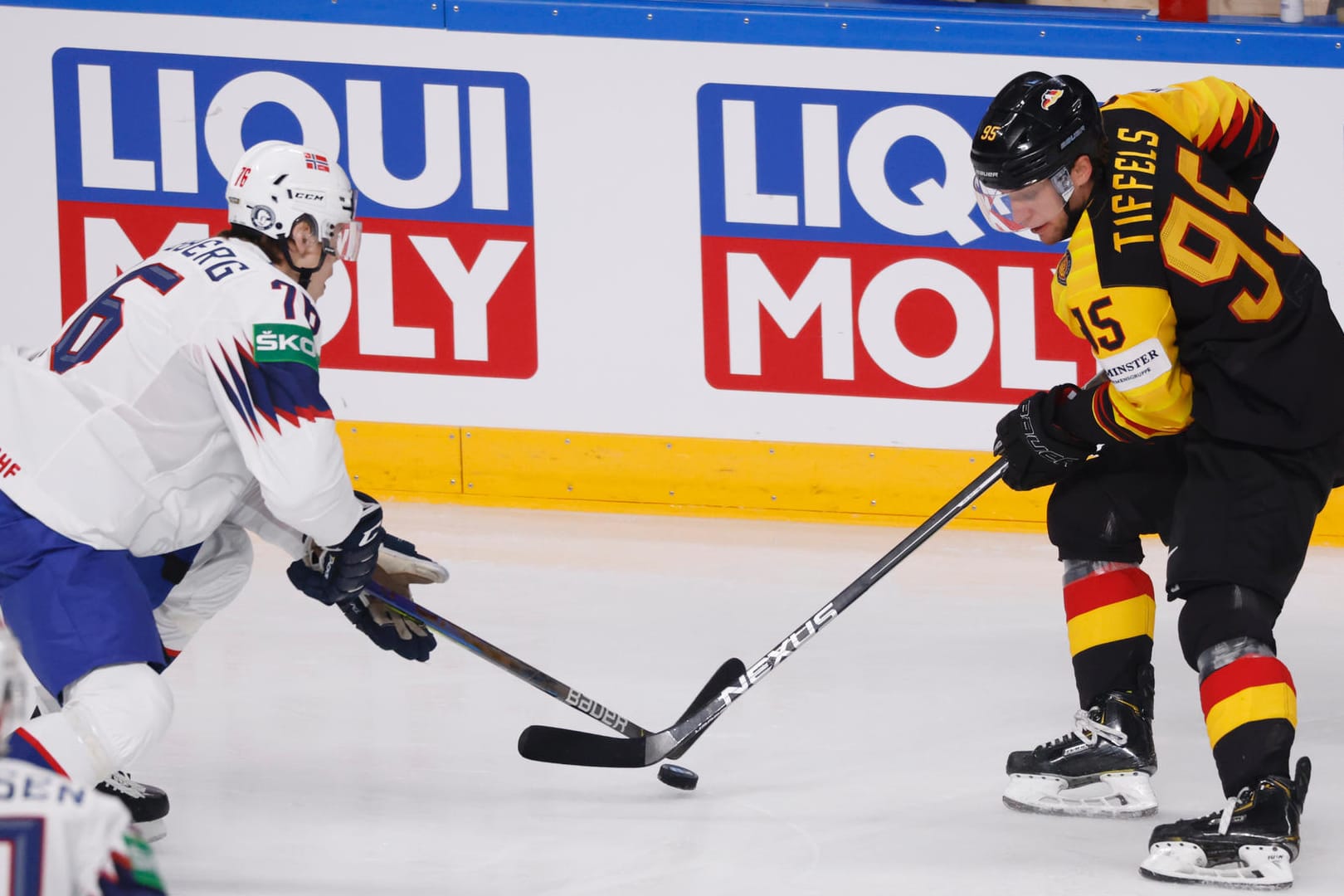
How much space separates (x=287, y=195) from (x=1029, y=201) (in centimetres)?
118

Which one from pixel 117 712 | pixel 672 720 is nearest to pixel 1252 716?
pixel 672 720

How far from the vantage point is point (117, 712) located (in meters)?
3.04

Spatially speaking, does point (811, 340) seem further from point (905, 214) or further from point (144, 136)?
point (144, 136)

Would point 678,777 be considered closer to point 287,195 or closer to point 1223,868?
point 1223,868

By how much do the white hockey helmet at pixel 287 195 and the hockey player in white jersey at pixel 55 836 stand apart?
1503mm

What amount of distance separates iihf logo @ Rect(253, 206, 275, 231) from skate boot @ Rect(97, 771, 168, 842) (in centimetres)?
98

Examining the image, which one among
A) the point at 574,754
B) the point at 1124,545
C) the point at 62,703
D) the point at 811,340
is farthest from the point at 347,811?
the point at 811,340

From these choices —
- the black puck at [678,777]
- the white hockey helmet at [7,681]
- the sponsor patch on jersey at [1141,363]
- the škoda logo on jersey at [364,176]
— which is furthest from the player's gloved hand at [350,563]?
the škoda logo on jersey at [364,176]

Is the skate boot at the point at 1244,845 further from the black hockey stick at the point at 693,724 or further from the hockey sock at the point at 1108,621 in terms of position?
the black hockey stick at the point at 693,724

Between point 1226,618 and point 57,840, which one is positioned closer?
point 57,840

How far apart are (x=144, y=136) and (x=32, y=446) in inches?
109

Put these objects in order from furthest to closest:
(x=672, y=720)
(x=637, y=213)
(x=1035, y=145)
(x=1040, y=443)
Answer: (x=637, y=213), (x=672, y=720), (x=1040, y=443), (x=1035, y=145)

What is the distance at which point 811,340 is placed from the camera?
5.54 m

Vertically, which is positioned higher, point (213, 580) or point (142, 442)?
point (142, 442)
